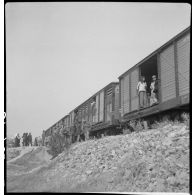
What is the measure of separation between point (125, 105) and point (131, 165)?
852 cm

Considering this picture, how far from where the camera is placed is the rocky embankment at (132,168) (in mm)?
7707

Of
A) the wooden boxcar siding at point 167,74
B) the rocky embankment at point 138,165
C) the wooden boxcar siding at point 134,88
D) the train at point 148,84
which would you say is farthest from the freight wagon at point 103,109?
the rocky embankment at point 138,165

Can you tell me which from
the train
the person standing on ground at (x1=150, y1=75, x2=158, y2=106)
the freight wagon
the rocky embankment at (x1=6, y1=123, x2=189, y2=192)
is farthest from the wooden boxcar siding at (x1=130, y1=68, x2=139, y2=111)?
the rocky embankment at (x1=6, y1=123, x2=189, y2=192)

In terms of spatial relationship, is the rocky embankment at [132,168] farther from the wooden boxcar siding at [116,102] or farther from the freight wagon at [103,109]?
the freight wagon at [103,109]

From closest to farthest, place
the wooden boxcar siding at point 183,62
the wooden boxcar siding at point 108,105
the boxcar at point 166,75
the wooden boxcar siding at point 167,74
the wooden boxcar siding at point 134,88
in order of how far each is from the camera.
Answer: the wooden boxcar siding at point 183,62 < the boxcar at point 166,75 < the wooden boxcar siding at point 167,74 < the wooden boxcar siding at point 134,88 < the wooden boxcar siding at point 108,105

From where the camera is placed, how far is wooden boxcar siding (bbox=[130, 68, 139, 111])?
15.4 meters

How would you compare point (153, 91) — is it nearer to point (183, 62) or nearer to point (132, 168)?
point (183, 62)

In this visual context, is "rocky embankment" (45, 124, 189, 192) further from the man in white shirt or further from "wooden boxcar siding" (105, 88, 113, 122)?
"wooden boxcar siding" (105, 88, 113, 122)

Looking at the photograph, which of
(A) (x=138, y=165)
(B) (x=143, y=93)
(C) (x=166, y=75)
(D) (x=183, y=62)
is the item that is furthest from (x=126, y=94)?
(A) (x=138, y=165)

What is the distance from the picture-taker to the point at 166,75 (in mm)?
12508

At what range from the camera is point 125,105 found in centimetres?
1717

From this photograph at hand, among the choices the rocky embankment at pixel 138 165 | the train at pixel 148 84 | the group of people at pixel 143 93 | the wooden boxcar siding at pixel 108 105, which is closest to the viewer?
the rocky embankment at pixel 138 165

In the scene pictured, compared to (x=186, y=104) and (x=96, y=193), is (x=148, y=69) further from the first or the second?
(x=96, y=193)

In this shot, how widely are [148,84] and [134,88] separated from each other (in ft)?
3.58
